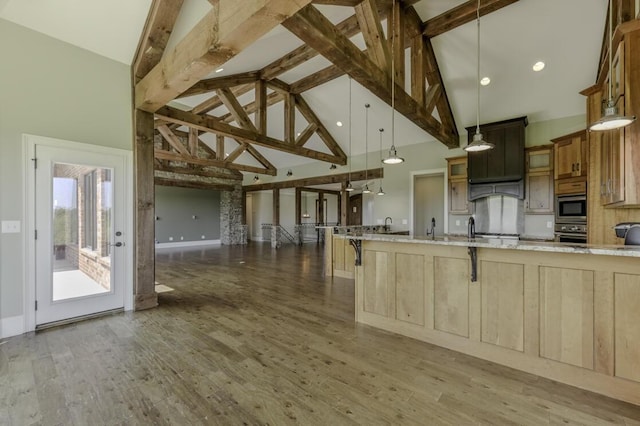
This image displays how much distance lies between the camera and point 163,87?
3.31 m

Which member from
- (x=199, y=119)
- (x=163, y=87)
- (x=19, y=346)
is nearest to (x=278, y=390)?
(x=19, y=346)

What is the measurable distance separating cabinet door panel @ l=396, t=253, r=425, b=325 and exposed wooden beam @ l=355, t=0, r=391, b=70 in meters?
2.47

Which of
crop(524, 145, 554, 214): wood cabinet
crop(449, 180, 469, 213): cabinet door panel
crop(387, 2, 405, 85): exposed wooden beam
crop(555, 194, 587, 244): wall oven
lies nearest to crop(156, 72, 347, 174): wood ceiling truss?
crop(387, 2, 405, 85): exposed wooden beam

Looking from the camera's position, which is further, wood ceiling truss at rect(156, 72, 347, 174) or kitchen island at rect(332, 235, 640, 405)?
wood ceiling truss at rect(156, 72, 347, 174)

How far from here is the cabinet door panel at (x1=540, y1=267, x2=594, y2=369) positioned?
2.14 metres

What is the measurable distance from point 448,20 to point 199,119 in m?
4.72

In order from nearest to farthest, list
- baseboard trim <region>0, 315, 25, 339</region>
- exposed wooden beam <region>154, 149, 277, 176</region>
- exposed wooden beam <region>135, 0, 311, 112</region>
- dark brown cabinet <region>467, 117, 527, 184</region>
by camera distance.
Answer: exposed wooden beam <region>135, 0, 311, 112</region> → baseboard trim <region>0, 315, 25, 339</region> → dark brown cabinet <region>467, 117, 527, 184</region> → exposed wooden beam <region>154, 149, 277, 176</region>

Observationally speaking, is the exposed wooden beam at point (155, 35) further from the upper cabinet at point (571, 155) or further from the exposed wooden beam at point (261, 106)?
the upper cabinet at point (571, 155)

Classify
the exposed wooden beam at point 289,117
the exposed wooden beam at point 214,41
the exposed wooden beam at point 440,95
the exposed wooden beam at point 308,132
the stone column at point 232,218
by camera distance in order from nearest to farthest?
the exposed wooden beam at point 214,41 → the exposed wooden beam at point 440,95 → the exposed wooden beam at point 289,117 → the exposed wooden beam at point 308,132 → the stone column at point 232,218

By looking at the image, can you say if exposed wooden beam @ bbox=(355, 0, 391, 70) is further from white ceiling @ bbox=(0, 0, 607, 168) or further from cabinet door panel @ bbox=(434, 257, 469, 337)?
cabinet door panel @ bbox=(434, 257, 469, 337)

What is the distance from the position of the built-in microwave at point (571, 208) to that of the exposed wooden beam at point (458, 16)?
3284 millimetres

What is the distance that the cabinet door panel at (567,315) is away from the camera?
2.14 m

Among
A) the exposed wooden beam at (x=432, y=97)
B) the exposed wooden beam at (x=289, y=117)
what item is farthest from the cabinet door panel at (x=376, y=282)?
the exposed wooden beam at (x=289, y=117)

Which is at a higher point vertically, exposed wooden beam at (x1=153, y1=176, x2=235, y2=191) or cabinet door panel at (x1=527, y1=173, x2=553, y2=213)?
exposed wooden beam at (x1=153, y1=176, x2=235, y2=191)
